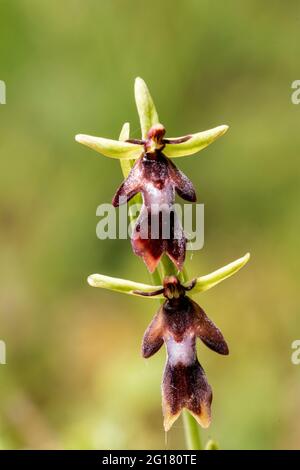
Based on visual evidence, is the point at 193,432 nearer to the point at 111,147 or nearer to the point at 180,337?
the point at 180,337

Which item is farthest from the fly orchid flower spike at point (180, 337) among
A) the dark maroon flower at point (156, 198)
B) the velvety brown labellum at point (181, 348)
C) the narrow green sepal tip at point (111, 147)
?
the narrow green sepal tip at point (111, 147)

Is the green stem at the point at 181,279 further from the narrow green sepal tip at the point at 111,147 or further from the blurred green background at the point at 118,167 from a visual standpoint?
the blurred green background at the point at 118,167

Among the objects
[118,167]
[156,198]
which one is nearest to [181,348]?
[156,198]

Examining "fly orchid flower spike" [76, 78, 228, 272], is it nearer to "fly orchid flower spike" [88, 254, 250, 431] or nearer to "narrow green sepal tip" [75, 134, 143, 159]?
"narrow green sepal tip" [75, 134, 143, 159]

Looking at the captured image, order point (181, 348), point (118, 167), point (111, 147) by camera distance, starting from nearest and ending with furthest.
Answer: point (111, 147) < point (181, 348) < point (118, 167)

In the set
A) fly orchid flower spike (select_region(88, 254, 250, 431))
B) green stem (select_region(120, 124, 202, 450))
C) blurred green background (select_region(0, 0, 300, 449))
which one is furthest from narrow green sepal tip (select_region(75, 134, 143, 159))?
blurred green background (select_region(0, 0, 300, 449))

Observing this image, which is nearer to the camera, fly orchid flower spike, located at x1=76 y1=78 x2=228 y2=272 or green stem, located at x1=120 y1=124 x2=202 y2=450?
fly orchid flower spike, located at x1=76 y1=78 x2=228 y2=272
